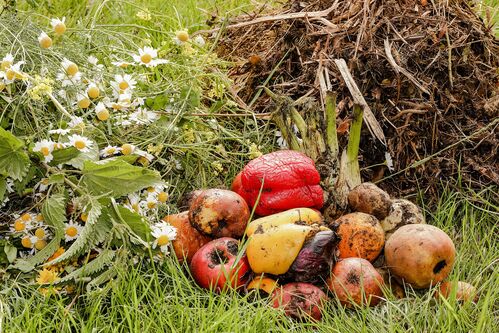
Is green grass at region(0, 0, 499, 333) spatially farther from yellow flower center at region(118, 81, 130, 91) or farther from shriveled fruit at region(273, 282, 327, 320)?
yellow flower center at region(118, 81, 130, 91)

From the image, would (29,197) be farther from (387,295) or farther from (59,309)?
(387,295)

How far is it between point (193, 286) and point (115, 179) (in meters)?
0.50

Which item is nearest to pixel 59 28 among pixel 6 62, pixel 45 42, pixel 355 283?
pixel 45 42

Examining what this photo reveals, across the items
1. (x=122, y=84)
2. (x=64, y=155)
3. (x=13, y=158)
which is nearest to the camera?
(x=13, y=158)

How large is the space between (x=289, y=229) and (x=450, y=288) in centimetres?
63

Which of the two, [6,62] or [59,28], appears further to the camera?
[59,28]

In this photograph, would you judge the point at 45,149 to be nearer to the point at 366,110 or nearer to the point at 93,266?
the point at 93,266

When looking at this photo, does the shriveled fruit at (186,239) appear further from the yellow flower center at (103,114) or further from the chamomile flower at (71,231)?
the yellow flower center at (103,114)

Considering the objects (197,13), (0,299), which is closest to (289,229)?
(0,299)

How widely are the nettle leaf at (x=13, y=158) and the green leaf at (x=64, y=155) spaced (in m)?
0.13

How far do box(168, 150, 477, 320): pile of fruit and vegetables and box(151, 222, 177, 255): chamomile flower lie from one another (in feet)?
0.37

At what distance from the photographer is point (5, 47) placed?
11.2ft

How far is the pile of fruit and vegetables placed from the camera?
2932mm

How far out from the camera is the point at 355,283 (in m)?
2.93
